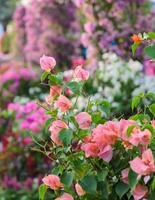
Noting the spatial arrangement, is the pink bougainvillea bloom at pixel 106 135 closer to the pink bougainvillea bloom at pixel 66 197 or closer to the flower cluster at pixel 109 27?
the pink bougainvillea bloom at pixel 66 197

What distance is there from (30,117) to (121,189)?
3.13m

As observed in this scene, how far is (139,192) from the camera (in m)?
1.48

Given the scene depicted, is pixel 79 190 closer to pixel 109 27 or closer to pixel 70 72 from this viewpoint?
pixel 70 72

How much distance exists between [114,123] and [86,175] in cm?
16

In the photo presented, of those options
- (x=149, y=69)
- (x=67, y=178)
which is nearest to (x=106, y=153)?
(x=67, y=178)

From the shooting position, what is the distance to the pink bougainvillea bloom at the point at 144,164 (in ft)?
4.69

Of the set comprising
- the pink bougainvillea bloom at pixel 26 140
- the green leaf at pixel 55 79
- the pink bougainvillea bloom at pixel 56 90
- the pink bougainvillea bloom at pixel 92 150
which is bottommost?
the pink bougainvillea bloom at pixel 26 140

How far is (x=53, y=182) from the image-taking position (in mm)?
1619

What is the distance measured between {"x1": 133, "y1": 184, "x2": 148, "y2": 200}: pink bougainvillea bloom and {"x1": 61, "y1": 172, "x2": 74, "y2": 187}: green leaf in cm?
19

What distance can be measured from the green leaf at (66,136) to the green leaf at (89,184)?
0.38 ft

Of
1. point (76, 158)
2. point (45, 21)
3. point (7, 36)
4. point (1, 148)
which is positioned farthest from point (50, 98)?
point (7, 36)

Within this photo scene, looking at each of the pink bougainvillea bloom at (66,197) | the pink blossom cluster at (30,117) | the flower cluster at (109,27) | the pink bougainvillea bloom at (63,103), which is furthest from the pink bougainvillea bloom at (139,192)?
the flower cluster at (109,27)

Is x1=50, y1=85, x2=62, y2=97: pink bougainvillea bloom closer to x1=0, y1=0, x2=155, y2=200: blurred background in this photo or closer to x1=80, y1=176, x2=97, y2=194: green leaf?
x1=80, y1=176, x2=97, y2=194: green leaf

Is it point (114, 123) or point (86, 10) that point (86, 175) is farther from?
point (86, 10)
